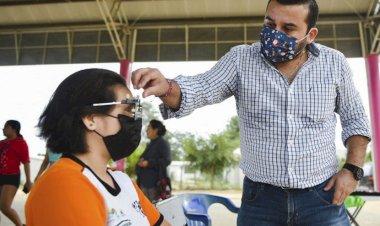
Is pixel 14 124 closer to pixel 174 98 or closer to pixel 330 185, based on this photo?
pixel 174 98

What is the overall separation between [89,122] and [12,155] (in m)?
3.91

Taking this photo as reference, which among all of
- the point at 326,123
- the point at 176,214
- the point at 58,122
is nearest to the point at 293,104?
the point at 326,123

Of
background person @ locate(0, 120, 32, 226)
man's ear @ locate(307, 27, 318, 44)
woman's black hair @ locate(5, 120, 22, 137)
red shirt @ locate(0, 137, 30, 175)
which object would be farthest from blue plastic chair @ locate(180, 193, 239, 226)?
woman's black hair @ locate(5, 120, 22, 137)

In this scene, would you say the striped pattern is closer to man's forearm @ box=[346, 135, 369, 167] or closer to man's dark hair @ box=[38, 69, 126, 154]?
man's forearm @ box=[346, 135, 369, 167]

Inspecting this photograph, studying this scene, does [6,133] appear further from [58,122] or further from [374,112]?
[374,112]

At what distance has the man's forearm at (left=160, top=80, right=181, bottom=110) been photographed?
1.34 meters

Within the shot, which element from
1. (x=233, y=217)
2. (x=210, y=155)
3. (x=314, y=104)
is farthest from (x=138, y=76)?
(x=210, y=155)

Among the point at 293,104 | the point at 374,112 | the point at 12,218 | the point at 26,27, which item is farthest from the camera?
the point at 26,27

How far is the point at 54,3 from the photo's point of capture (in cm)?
1143

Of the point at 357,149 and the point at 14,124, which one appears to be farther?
the point at 14,124

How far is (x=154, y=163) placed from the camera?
5.39 m

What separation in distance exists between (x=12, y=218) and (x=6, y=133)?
0.97m

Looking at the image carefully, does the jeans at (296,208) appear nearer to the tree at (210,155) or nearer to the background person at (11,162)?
the background person at (11,162)

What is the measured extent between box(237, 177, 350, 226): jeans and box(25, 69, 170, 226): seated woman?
0.41 m
